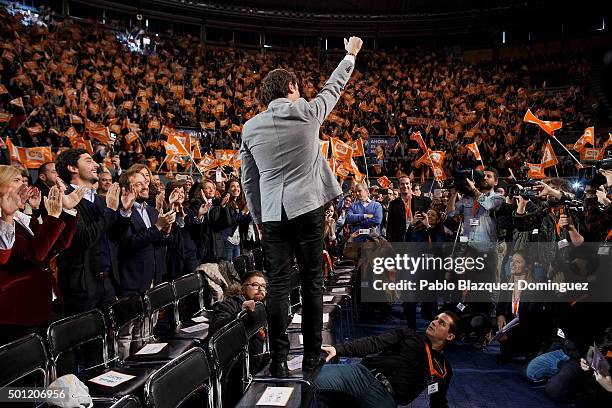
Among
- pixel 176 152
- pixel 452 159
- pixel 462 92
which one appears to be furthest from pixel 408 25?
pixel 176 152

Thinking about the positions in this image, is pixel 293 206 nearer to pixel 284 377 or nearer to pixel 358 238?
pixel 284 377

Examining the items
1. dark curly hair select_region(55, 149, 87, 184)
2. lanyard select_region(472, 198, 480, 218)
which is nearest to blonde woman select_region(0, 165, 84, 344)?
dark curly hair select_region(55, 149, 87, 184)

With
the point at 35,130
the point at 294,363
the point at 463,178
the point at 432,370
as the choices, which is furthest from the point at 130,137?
the point at 294,363

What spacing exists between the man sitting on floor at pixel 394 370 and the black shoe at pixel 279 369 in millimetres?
512

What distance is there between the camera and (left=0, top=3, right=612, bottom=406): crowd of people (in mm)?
2916

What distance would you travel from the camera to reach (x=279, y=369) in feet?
8.93

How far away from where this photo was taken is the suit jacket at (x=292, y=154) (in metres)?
2.53

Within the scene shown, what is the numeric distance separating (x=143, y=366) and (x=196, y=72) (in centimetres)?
1678

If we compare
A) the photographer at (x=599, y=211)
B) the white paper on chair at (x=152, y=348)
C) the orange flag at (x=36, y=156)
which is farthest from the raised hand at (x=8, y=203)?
the orange flag at (x=36, y=156)

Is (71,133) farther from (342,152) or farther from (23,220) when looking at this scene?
(23,220)

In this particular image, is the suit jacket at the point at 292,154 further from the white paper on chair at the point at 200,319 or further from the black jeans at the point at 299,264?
the white paper on chair at the point at 200,319

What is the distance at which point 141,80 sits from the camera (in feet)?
55.0

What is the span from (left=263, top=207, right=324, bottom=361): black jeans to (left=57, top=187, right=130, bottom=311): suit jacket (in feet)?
5.01

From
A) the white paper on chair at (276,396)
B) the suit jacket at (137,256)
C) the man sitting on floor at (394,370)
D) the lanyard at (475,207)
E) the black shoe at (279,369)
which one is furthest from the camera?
the lanyard at (475,207)
